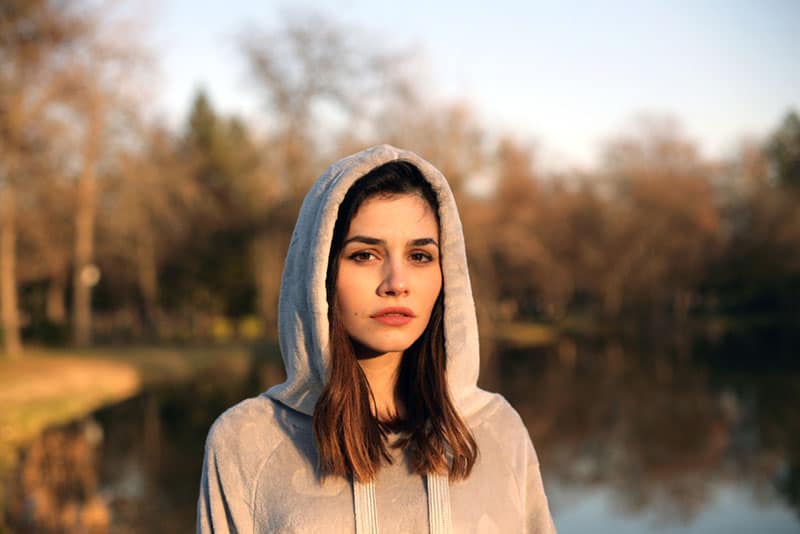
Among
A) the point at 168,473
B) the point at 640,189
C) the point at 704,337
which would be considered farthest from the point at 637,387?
the point at 640,189

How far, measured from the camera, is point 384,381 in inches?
83.4

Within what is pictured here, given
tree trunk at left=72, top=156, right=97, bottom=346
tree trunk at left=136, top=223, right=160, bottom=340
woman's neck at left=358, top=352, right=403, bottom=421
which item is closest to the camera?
woman's neck at left=358, top=352, right=403, bottom=421

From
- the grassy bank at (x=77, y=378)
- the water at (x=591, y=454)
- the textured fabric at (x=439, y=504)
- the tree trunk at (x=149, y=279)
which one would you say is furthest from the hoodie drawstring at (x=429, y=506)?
the tree trunk at (x=149, y=279)

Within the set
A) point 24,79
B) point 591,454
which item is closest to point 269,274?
point 24,79

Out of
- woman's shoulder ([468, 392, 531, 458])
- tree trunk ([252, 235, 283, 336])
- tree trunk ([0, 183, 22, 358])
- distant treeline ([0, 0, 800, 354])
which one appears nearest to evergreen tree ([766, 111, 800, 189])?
distant treeline ([0, 0, 800, 354])

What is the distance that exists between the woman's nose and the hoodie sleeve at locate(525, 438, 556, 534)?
1.80 feet

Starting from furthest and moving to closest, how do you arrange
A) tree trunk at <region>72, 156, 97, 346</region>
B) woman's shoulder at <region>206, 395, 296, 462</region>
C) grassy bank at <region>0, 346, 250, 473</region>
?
1. tree trunk at <region>72, 156, 97, 346</region>
2. grassy bank at <region>0, 346, 250, 473</region>
3. woman's shoulder at <region>206, 395, 296, 462</region>

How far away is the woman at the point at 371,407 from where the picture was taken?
1931mm

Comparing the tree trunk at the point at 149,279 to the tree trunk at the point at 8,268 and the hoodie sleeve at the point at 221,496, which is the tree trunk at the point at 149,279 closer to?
the tree trunk at the point at 8,268

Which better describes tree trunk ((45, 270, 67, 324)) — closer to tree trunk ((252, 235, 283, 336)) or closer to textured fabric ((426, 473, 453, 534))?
tree trunk ((252, 235, 283, 336))

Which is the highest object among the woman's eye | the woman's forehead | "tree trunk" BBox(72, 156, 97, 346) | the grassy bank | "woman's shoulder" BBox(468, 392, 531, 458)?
"tree trunk" BBox(72, 156, 97, 346)

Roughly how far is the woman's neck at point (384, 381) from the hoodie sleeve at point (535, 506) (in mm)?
361

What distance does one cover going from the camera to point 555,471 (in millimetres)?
12750

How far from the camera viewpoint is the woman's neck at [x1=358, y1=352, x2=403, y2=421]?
82.5 inches
